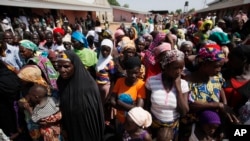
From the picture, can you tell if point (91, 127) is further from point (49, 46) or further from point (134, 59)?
point (49, 46)

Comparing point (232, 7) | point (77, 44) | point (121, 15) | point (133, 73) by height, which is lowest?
point (133, 73)

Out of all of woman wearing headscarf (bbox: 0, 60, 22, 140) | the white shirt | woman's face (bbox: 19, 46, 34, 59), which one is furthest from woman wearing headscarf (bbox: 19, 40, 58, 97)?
the white shirt

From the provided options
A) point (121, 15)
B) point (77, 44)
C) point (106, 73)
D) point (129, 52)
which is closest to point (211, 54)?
point (129, 52)

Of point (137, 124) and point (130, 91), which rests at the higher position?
point (130, 91)

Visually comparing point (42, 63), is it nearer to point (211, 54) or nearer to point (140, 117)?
point (140, 117)

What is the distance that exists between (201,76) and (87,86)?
1.27 meters

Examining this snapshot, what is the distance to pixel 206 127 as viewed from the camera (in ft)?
6.75

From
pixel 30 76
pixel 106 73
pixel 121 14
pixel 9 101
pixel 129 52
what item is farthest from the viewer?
pixel 121 14

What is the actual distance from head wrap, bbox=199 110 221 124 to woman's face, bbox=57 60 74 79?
148 centimetres

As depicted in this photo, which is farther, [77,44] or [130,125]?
[77,44]

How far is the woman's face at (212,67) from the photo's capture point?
2.06m

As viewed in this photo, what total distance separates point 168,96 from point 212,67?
1.81 ft

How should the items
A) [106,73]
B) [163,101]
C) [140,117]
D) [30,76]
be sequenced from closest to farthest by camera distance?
[140,117], [163,101], [30,76], [106,73]

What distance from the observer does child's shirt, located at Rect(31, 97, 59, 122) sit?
2.14 m
